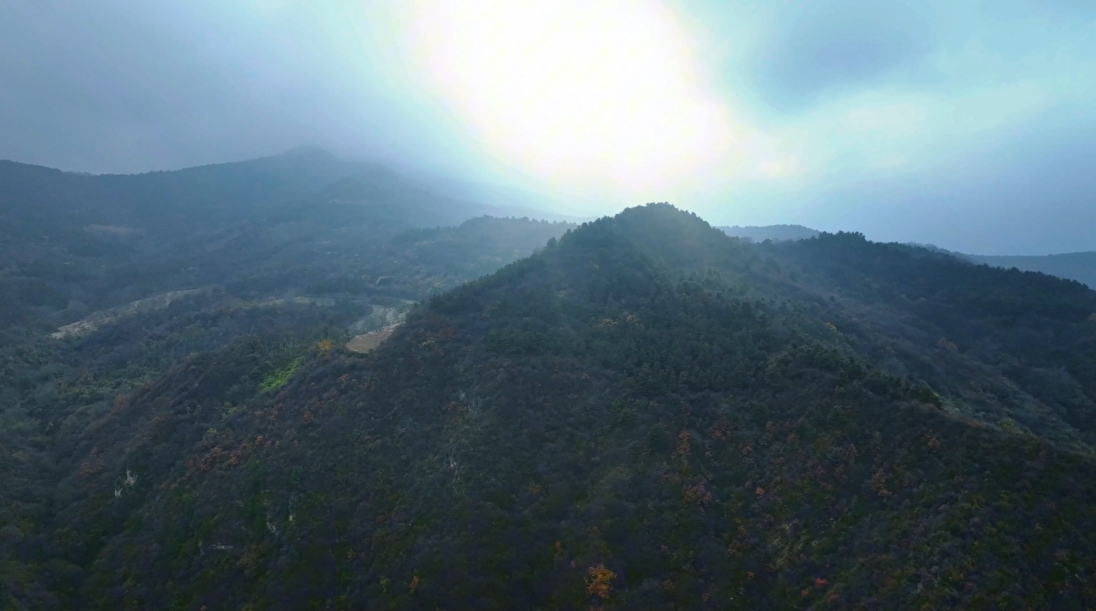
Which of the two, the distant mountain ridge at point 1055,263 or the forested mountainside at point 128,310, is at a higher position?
the distant mountain ridge at point 1055,263

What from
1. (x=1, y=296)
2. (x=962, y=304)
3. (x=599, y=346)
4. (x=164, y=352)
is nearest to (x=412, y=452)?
(x=599, y=346)

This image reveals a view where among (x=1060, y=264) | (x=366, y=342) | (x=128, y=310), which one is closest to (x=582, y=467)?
(x=366, y=342)

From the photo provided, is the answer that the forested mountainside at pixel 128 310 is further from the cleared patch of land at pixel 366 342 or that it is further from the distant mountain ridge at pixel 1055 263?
the distant mountain ridge at pixel 1055 263

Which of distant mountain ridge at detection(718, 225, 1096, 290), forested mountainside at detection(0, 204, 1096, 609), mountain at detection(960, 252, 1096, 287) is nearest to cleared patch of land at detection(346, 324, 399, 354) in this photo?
forested mountainside at detection(0, 204, 1096, 609)

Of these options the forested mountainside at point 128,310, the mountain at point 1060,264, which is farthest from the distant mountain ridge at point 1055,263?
the forested mountainside at point 128,310

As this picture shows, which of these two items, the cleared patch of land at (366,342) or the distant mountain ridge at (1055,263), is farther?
the distant mountain ridge at (1055,263)

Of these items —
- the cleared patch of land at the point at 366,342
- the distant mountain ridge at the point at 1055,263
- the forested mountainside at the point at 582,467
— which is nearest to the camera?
the forested mountainside at the point at 582,467

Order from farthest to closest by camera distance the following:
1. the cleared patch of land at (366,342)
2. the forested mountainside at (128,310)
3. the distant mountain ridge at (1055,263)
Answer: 1. the distant mountain ridge at (1055,263)
2. the cleared patch of land at (366,342)
3. the forested mountainside at (128,310)
